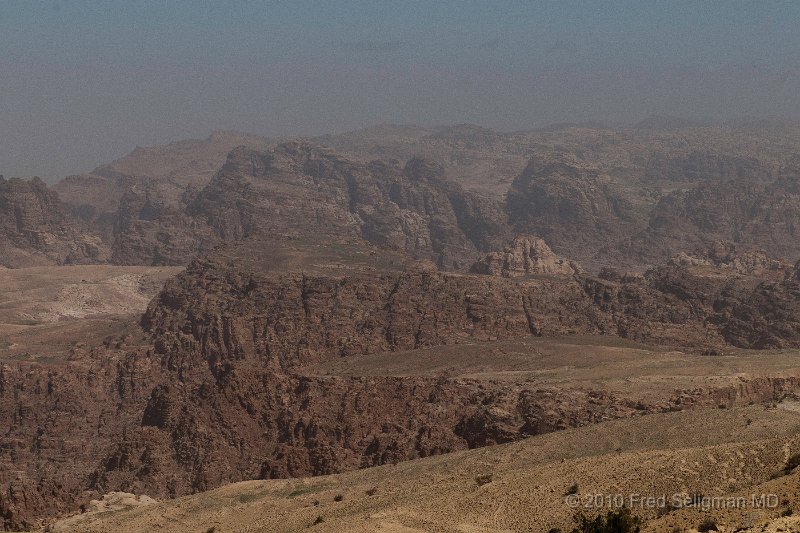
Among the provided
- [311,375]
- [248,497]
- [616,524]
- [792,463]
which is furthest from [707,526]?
[311,375]

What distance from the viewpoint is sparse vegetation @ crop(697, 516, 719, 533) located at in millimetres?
44219

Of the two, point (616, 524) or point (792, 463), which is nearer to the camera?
point (616, 524)

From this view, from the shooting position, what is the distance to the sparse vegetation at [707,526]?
145ft

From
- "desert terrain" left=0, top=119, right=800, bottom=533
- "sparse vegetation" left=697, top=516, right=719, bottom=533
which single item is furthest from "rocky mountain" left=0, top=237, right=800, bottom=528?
"sparse vegetation" left=697, top=516, right=719, bottom=533

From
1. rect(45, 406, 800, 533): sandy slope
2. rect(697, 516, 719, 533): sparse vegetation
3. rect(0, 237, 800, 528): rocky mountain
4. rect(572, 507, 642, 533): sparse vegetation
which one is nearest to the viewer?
rect(697, 516, 719, 533): sparse vegetation

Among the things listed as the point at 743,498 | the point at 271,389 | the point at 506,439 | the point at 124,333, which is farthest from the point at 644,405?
the point at 124,333

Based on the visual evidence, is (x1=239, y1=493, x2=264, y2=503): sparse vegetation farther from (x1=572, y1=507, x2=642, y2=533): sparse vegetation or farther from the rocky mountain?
(x1=572, y1=507, x2=642, y2=533): sparse vegetation

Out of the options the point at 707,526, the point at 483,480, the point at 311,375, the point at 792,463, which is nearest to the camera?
the point at 707,526

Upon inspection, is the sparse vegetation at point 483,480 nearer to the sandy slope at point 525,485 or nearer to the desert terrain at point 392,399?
the sandy slope at point 525,485

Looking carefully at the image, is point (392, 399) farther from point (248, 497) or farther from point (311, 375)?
point (248, 497)

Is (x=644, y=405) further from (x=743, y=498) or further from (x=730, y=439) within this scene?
(x=743, y=498)

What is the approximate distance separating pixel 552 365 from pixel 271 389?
2995 cm

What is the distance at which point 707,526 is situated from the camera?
4441cm

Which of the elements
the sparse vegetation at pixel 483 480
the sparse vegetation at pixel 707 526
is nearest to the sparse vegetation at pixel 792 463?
the sparse vegetation at pixel 707 526
